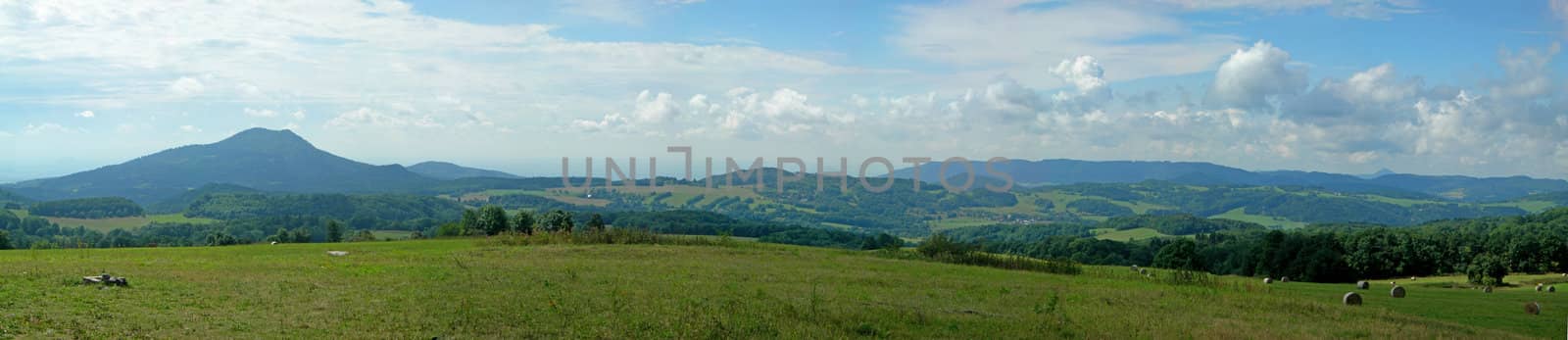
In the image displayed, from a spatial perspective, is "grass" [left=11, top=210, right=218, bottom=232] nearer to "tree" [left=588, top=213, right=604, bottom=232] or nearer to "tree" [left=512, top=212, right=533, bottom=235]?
"tree" [left=512, top=212, right=533, bottom=235]

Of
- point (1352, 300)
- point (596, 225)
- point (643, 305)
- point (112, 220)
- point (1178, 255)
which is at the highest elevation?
point (643, 305)

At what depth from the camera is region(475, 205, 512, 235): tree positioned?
6241 cm

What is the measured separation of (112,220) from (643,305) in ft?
621

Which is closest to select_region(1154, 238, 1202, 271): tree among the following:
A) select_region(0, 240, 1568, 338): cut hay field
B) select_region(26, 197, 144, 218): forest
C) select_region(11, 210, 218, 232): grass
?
select_region(0, 240, 1568, 338): cut hay field

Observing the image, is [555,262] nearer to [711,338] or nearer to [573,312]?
[573,312]

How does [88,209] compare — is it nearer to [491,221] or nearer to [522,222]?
[491,221]

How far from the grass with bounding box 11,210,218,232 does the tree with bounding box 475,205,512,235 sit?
401 ft

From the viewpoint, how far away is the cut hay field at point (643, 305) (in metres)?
14.9

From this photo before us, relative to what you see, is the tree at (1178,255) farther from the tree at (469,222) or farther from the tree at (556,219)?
the tree at (469,222)

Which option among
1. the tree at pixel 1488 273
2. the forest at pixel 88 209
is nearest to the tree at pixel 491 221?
the tree at pixel 1488 273

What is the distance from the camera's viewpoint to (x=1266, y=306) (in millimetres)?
22859

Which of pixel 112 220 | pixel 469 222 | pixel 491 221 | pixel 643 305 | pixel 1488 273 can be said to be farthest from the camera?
pixel 112 220

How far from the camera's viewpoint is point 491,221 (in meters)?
63.1

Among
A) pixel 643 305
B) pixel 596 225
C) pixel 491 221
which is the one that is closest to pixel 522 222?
pixel 491 221
